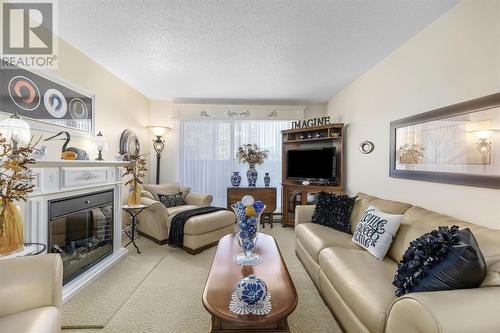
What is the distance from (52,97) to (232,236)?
2.31m

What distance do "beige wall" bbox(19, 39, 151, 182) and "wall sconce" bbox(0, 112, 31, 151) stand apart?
1.97 ft

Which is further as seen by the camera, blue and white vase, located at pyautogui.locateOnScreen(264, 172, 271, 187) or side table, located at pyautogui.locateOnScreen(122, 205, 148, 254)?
blue and white vase, located at pyautogui.locateOnScreen(264, 172, 271, 187)

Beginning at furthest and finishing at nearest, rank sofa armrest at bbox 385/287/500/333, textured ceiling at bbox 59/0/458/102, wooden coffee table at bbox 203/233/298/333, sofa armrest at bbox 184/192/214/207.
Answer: sofa armrest at bbox 184/192/214/207 < textured ceiling at bbox 59/0/458/102 < wooden coffee table at bbox 203/233/298/333 < sofa armrest at bbox 385/287/500/333

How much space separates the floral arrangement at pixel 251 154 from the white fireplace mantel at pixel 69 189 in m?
2.17

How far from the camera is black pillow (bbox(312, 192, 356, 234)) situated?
2566 mm

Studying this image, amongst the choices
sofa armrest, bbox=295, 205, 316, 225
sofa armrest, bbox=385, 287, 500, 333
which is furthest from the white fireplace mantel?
sofa armrest, bbox=385, 287, 500, 333

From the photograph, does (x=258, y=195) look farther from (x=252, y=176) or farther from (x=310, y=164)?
(x=310, y=164)

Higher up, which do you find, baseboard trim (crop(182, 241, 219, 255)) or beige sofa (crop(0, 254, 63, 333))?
beige sofa (crop(0, 254, 63, 333))

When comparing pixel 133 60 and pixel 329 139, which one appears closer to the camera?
pixel 133 60

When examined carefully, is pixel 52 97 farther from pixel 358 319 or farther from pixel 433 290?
pixel 433 290

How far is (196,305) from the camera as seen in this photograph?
191 cm

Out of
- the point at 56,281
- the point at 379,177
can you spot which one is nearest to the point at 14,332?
the point at 56,281

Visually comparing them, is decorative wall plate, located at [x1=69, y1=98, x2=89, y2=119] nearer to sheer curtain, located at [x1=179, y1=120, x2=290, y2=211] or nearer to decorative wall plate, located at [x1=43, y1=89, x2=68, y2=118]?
decorative wall plate, located at [x1=43, y1=89, x2=68, y2=118]

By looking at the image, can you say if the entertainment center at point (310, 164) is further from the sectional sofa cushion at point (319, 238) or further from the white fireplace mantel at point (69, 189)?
the white fireplace mantel at point (69, 189)
